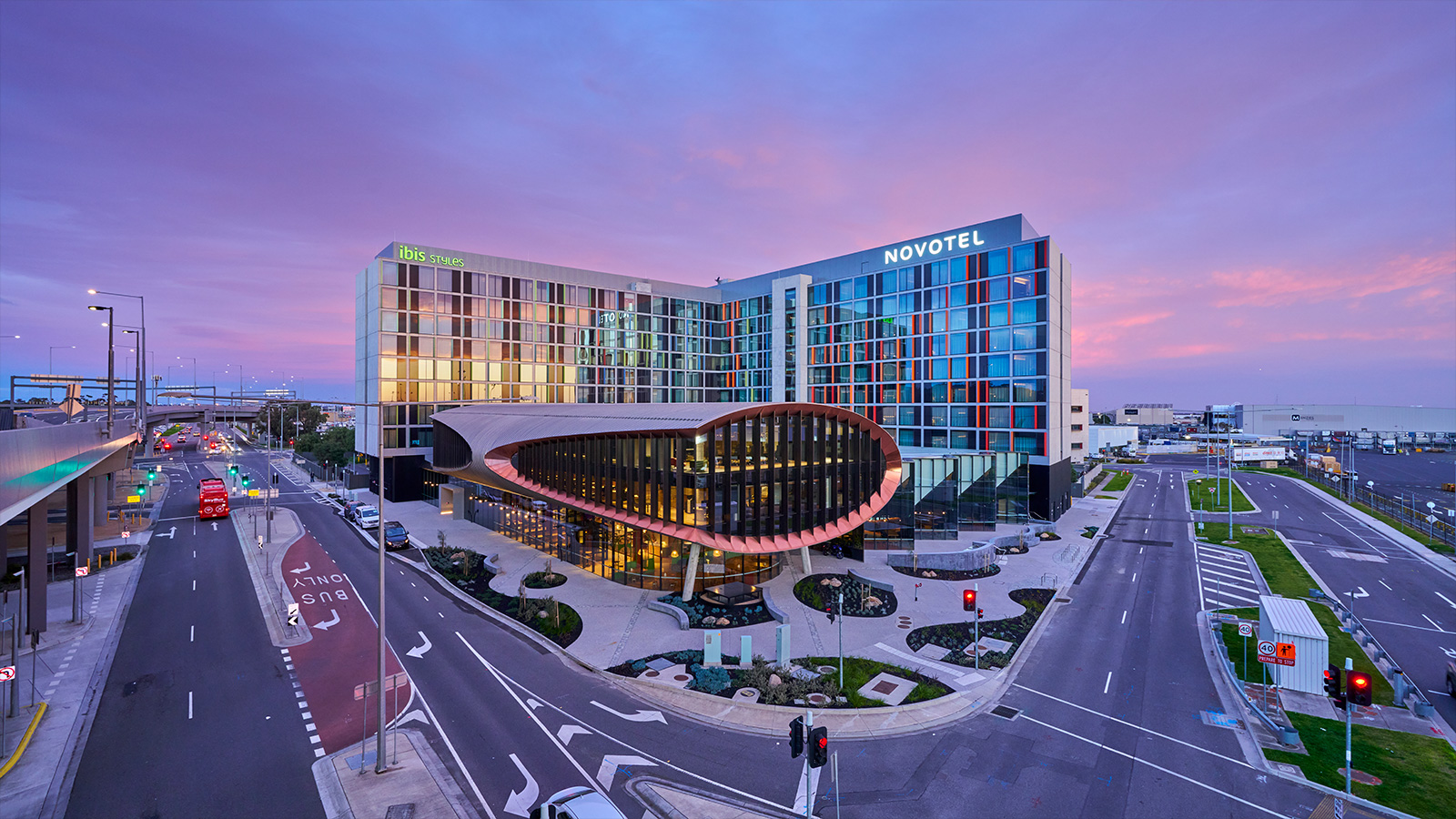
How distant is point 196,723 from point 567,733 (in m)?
14.5

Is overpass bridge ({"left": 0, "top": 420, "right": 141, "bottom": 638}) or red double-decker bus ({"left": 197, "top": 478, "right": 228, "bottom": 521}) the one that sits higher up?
overpass bridge ({"left": 0, "top": 420, "right": 141, "bottom": 638})

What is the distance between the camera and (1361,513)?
6500 cm

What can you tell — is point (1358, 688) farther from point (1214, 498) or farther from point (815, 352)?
point (815, 352)

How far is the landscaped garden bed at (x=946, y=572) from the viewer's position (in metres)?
41.9

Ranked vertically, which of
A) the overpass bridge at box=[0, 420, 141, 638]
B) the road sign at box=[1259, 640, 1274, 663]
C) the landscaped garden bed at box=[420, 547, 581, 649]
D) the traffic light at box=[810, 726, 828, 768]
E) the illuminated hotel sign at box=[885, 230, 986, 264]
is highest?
the illuminated hotel sign at box=[885, 230, 986, 264]

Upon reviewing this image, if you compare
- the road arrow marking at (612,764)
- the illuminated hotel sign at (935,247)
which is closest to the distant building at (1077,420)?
the illuminated hotel sign at (935,247)

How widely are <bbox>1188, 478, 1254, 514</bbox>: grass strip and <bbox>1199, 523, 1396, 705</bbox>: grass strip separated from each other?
1261cm

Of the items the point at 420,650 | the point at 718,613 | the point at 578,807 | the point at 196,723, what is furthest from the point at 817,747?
the point at 196,723

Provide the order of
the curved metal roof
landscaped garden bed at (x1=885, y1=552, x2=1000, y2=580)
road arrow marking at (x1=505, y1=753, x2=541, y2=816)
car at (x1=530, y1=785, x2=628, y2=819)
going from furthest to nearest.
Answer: landscaped garden bed at (x1=885, y1=552, x2=1000, y2=580) → the curved metal roof → road arrow marking at (x1=505, y1=753, x2=541, y2=816) → car at (x1=530, y1=785, x2=628, y2=819)

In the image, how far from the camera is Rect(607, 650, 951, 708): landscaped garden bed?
2389cm

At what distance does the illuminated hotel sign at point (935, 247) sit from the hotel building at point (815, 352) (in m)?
0.22

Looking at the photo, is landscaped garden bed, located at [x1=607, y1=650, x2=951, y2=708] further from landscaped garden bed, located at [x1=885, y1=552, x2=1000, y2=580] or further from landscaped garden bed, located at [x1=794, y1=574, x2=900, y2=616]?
landscaped garden bed, located at [x1=885, y1=552, x2=1000, y2=580]

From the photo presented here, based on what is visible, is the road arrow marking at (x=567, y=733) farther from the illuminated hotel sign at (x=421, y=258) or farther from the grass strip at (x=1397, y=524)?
the illuminated hotel sign at (x=421, y=258)

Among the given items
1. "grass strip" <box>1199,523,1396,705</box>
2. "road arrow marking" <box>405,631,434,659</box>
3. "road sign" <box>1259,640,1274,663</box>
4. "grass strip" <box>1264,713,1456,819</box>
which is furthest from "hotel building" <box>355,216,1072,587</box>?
"grass strip" <box>1264,713,1456,819</box>
